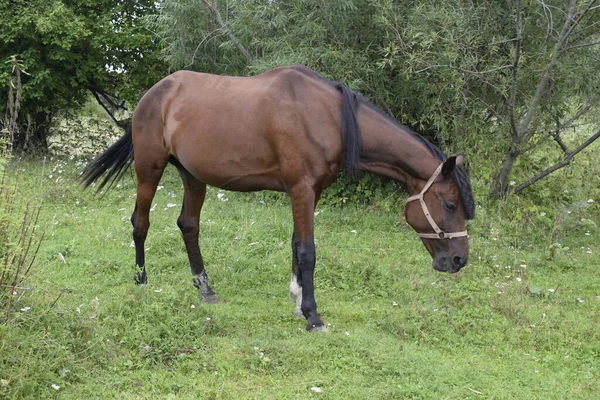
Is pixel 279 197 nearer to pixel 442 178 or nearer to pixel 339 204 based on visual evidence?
pixel 339 204

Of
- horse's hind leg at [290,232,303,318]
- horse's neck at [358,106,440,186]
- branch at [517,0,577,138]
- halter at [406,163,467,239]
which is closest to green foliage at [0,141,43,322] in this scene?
horse's hind leg at [290,232,303,318]

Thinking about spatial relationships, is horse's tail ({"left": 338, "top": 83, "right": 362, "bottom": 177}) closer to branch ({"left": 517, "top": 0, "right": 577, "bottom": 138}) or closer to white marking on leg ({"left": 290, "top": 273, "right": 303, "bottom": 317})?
white marking on leg ({"left": 290, "top": 273, "right": 303, "bottom": 317})

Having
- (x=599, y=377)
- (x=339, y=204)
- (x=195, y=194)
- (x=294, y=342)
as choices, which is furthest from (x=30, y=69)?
(x=599, y=377)

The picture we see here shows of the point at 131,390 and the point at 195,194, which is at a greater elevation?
the point at 195,194

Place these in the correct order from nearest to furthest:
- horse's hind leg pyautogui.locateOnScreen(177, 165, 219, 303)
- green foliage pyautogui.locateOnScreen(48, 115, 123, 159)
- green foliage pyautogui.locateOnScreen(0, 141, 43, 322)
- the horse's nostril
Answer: green foliage pyautogui.locateOnScreen(0, 141, 43, 322) < the horse's nostril < horse's hind leg pyautogui.locateOnScreen(177, 165, 219, 303) < green foliage pyautogui.locateOnScreen(48, 115, 123, 159)

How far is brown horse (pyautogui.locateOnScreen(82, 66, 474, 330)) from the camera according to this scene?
4.96 meters

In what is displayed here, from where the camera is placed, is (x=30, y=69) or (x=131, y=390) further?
(x=30, y=69)

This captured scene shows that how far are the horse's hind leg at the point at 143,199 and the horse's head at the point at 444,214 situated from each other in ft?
8.20

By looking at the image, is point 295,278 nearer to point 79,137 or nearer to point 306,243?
point 306,243

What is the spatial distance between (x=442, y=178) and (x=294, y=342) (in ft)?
5.79

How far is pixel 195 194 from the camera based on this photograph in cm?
604

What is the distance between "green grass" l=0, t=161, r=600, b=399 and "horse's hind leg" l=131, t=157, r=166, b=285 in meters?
0.33

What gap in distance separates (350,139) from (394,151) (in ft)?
1.34

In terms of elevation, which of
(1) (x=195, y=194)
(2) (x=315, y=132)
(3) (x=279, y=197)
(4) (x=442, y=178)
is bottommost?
(3) (x=279, y=197)
